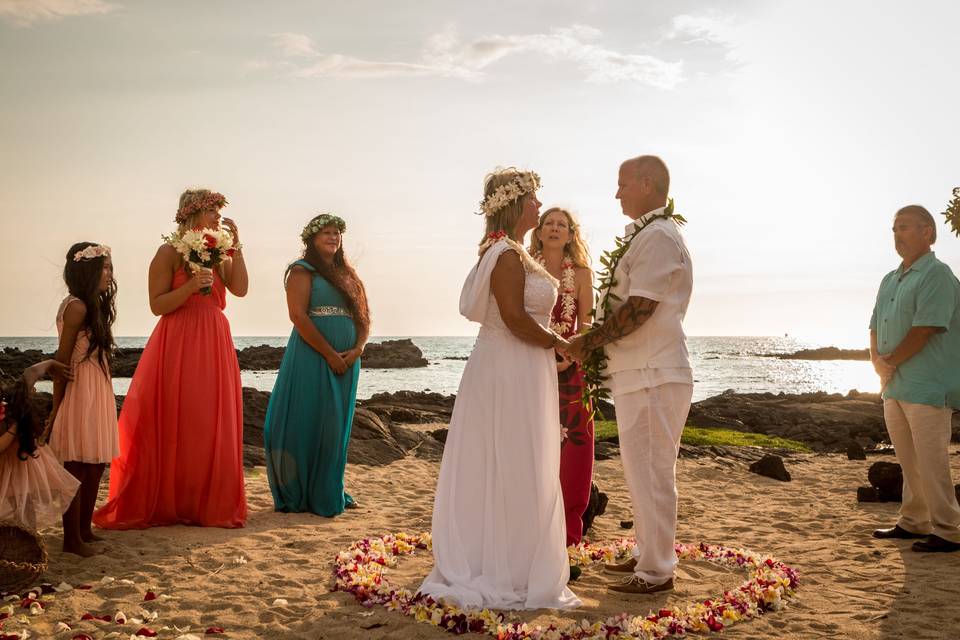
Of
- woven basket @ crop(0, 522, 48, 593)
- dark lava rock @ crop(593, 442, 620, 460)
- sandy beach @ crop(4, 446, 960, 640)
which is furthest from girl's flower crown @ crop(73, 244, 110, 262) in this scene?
dark lava rock @ crop(593, 442, 620, 460)

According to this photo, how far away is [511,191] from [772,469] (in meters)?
8.26

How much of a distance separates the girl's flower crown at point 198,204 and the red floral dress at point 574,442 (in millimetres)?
3539

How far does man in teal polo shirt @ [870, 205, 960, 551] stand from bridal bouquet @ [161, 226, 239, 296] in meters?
6.02

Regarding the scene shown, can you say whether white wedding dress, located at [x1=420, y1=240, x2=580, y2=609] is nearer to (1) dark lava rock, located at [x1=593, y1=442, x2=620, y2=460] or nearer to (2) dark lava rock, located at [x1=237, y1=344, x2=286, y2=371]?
(1) dark lava rock, located at [x1=593, y1=442, x2=620, y2=460]

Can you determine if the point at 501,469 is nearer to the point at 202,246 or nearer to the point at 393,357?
the point at 202,246

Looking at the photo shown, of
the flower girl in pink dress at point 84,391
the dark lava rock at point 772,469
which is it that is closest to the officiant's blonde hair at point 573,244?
the flower girl in pink dress at point 84,391

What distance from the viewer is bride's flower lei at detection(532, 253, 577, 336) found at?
679 cm

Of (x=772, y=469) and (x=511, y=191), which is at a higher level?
(x=511, y=191)

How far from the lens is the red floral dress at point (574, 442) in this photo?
6.36 metres

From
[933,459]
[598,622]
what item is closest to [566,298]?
[598,622]

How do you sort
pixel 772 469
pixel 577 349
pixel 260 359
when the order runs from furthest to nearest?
pixel 260 359 → pixel 772 469 → pixel 577 349

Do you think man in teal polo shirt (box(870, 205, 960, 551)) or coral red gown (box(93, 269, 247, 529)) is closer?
man in teal polo shirt (box(870, 205, 960, 551))

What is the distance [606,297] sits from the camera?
555 cm

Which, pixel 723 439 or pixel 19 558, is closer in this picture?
pixel 19 558
